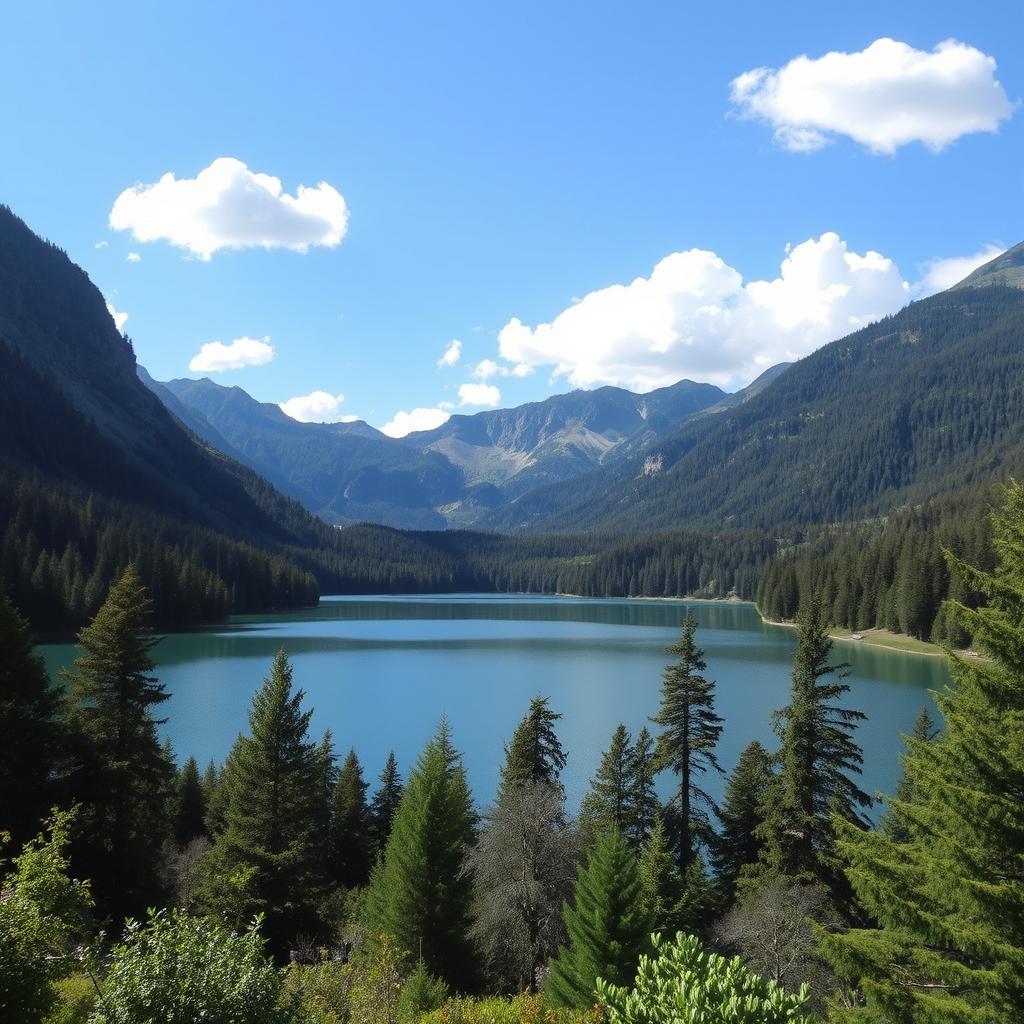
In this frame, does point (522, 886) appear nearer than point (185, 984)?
No

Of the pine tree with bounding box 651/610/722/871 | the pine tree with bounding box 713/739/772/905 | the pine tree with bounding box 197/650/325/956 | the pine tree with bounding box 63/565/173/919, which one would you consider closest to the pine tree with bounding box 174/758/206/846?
the pine tree with bounding box 63/565/173/919

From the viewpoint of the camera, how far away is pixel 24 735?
2230 cm

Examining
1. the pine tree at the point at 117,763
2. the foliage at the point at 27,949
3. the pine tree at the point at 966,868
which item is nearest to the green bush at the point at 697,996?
the pine tree at the point at 966,868

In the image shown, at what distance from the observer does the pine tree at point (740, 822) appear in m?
29.7

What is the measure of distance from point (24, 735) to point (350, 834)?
54.3 ft

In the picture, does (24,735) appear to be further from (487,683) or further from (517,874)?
(487,683)

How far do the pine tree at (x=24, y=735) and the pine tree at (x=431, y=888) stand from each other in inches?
391

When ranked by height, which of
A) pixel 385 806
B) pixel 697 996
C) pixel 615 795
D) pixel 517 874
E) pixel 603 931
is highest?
pixel 697 996

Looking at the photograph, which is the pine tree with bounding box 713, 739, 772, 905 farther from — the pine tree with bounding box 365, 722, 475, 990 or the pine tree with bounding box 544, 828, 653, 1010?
the pine tree with bounding box 544, 828, 653, 1010

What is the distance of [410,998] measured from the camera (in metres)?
16.8

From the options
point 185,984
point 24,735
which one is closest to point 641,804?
point 24,735

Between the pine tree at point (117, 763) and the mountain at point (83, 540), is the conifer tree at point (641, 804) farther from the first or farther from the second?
the mountain at point (83, 540)

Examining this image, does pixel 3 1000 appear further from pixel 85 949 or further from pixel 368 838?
pixel 368 838

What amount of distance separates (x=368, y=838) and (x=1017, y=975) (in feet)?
98.9
